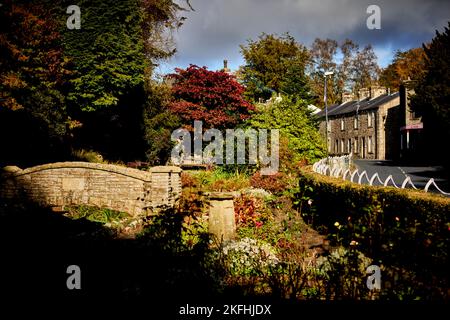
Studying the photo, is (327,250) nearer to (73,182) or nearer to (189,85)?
(73,182)

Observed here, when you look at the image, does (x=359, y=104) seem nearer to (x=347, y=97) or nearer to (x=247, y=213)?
(x=347, y=97)

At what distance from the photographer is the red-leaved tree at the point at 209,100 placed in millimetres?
24953

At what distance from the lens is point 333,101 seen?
5709 centimetres

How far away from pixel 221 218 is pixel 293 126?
12498 millimetres

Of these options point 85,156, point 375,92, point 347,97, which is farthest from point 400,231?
point 347,97

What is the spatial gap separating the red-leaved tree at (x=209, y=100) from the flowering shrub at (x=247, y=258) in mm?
18118

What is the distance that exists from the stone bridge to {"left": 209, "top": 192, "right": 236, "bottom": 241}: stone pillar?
292 cm

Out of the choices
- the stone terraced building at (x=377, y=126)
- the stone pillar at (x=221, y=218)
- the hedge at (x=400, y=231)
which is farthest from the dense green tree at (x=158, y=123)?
the stone terraced building at (x=377, y=126)

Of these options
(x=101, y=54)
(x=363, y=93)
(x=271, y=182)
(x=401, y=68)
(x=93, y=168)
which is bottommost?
(x=271, y=182)

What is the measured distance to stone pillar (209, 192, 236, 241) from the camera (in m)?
8.35

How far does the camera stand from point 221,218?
8391 mm

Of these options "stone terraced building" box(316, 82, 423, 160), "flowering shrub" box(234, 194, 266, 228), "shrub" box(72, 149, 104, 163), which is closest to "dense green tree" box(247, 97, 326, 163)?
"shrub" box(72, 149, 104, 163)

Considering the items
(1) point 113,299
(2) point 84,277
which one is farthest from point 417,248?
(2) point 84,277

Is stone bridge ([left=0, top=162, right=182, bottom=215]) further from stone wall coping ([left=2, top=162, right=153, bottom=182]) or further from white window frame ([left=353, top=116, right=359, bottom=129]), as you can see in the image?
white window frame ([left=353, top=116, right=359, bottom=129])
